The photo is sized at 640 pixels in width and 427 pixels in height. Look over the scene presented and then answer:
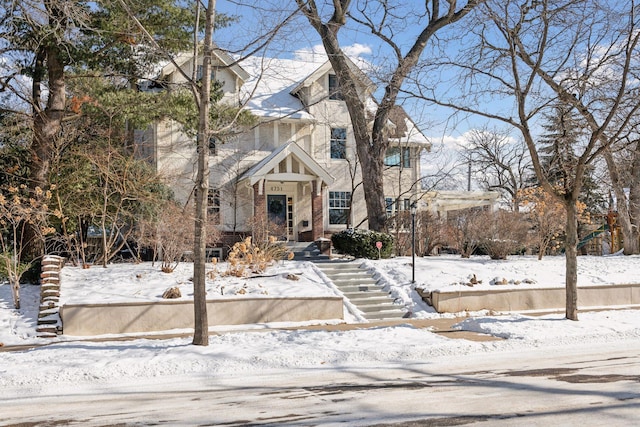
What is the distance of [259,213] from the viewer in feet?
69.9

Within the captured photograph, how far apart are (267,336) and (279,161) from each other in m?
13.0

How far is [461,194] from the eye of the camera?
30.8 m

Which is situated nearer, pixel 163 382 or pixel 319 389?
pixel 319 389

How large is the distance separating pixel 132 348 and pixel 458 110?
27.1 ft

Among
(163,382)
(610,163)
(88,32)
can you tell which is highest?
(88,32)

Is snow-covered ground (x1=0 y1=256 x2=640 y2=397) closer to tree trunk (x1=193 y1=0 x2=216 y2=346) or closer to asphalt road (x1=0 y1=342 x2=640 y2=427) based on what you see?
tree trunk (x1=193 y1=0 x2=216 y2=346)

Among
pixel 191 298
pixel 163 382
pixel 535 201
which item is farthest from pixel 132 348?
pixel 535 201

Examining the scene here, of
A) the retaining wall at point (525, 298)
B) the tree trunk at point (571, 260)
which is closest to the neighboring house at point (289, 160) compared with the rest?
the retaining wall at point (525, 298)

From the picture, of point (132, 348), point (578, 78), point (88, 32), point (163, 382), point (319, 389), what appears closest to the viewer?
point (319, 389)

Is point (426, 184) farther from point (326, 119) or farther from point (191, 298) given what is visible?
point (191, 298)

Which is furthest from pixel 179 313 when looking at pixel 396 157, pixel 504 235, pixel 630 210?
pixel 630 210

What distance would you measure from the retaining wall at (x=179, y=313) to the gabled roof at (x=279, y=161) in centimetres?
959

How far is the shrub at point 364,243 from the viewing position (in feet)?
63.3

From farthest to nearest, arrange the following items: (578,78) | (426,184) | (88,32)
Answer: (426,184)
(88,32)
(578,78)
